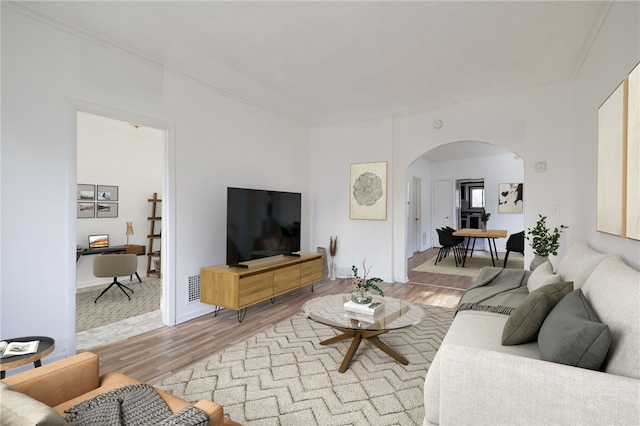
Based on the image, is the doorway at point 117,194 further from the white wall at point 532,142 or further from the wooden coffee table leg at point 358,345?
the white wall at point 532,142

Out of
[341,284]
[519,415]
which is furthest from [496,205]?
[519,415]

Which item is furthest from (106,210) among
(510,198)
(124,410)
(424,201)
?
(510,198)

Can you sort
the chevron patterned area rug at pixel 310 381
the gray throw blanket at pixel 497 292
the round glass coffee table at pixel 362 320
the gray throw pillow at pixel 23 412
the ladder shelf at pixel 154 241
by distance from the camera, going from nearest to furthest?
1. the gray throw pillow at pixel 23 412
2. the chevron patterned area rug at pixel 310 381
3. the round glass coffee table at pixel 362 320
4. the gray throw blanket at pixel 497 292
5. the ladder shelf at pixel 154 241

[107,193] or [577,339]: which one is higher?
[107,193]

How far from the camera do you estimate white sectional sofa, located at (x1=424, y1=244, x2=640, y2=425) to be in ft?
3.89

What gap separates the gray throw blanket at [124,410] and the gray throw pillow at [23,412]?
33cm

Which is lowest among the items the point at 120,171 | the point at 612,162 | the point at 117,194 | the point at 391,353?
the point at 391,353

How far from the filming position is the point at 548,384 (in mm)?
1258

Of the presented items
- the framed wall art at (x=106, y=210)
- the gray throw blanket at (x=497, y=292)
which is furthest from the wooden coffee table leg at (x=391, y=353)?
the framed wall art at (x=106, y=210)

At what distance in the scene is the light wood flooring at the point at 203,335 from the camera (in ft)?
8.76

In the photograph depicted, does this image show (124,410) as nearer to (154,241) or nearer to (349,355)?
(349,355)

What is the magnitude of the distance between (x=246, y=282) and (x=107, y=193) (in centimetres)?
372

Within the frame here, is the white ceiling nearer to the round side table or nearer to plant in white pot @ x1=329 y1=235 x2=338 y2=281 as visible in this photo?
the round side table

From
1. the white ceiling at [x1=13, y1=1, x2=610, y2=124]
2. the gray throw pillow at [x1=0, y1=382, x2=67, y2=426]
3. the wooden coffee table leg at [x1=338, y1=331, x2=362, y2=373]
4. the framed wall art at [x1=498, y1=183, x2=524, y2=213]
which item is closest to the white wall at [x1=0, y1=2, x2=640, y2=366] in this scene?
the white ceiling at [x1=13, y1=1, x2=610, y2=124]
